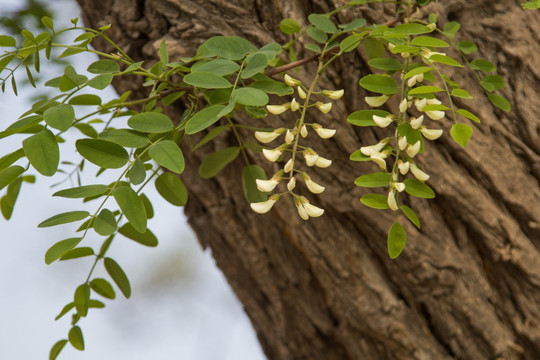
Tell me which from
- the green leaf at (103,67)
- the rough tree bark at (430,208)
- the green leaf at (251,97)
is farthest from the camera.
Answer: the rough tree bark at (430,208)

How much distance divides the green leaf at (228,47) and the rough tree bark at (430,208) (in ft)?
0.68

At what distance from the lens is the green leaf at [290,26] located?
80 centimetres

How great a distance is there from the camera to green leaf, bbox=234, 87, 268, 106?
0.56 m

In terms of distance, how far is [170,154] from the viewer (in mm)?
573

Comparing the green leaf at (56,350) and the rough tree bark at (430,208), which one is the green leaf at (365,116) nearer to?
the rough tree bark at (430,208)

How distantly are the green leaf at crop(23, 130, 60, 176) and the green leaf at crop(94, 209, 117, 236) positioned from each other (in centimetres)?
7

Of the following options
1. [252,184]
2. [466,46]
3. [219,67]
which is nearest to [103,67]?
[219,67]

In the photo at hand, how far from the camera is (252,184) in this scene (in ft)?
2.67

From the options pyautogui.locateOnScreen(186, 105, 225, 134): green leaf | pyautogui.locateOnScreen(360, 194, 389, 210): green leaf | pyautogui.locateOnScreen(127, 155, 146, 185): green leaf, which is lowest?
pyautogui.locateOnScreen(360, 194, 389, 210): green leaf

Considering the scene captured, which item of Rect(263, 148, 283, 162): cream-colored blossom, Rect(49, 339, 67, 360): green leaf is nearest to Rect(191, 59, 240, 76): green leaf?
Rect(263, 148, 283, 162): cream-colored blossom

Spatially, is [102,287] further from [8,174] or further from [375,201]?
[375,201]

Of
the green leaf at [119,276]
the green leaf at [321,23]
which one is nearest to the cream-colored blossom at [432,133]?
the green leaf at [321,23]

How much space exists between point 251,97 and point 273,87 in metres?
0.08

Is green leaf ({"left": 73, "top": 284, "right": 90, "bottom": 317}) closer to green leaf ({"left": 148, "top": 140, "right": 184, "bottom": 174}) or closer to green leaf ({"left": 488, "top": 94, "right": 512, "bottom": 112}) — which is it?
green leaf ({"left": 148, "top": 140, "right": 184, "bottom": 174})
